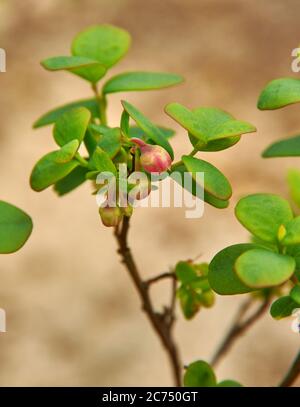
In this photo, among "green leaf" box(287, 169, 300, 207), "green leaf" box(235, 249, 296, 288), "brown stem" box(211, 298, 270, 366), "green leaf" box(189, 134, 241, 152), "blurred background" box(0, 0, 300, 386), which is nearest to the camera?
"green leaf" box(235, 249, 296, 288)

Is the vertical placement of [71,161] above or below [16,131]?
below

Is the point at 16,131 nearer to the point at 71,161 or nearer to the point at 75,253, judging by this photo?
the point at 75,253

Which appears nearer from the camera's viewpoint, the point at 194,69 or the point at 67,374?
the point at 67,374

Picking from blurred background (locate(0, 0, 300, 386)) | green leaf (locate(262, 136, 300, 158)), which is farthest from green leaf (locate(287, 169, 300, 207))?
blurred background (locate(0, 0, 300, 386))

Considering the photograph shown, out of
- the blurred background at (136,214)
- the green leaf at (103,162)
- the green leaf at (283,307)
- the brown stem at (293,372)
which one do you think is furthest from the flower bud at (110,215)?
the blurred background at (136,214)

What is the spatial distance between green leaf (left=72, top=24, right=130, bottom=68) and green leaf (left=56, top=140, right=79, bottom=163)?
194mm

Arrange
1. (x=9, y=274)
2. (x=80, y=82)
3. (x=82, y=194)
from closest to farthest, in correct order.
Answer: (x=9, y=274) < (x=82, y=194) < (x=80, y=82)

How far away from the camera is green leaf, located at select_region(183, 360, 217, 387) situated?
629 mm

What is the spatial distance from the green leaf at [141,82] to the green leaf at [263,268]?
23cm

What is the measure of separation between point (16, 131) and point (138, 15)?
0.65 metres

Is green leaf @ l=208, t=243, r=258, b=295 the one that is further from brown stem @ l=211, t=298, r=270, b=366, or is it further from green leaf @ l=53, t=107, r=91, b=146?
brown stem @ l=211, t=298, r=270, b=366

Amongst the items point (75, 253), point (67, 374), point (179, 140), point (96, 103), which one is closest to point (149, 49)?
point (179, 140)

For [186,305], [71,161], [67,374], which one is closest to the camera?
[71,161]

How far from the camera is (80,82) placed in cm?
220
